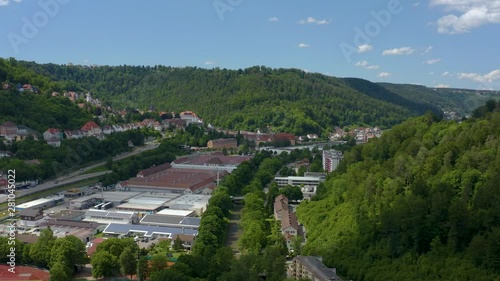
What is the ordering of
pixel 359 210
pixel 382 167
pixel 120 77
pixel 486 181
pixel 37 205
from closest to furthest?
pixel 486 181, pixel 359 210, pixel 382 167, pixel 37 205, pixel 120 77

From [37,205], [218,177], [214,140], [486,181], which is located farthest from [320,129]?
[486,181]

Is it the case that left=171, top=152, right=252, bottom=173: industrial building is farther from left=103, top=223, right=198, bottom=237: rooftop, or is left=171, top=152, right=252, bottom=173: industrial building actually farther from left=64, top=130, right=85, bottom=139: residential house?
left=103, top=223, right=198, bottom=237: rooftop

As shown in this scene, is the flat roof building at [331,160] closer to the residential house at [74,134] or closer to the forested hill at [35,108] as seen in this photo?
the residential house at [74,134]

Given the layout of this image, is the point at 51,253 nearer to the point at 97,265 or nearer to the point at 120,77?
the point at 97,265

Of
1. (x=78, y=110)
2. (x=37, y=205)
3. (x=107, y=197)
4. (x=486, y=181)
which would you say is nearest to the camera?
(x=486, y=181)

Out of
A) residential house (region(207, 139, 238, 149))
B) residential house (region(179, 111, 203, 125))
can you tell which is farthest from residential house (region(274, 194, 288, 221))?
residential house (region(179, 111, 203, 125))

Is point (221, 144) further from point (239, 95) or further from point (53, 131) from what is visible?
point (239, 95)
